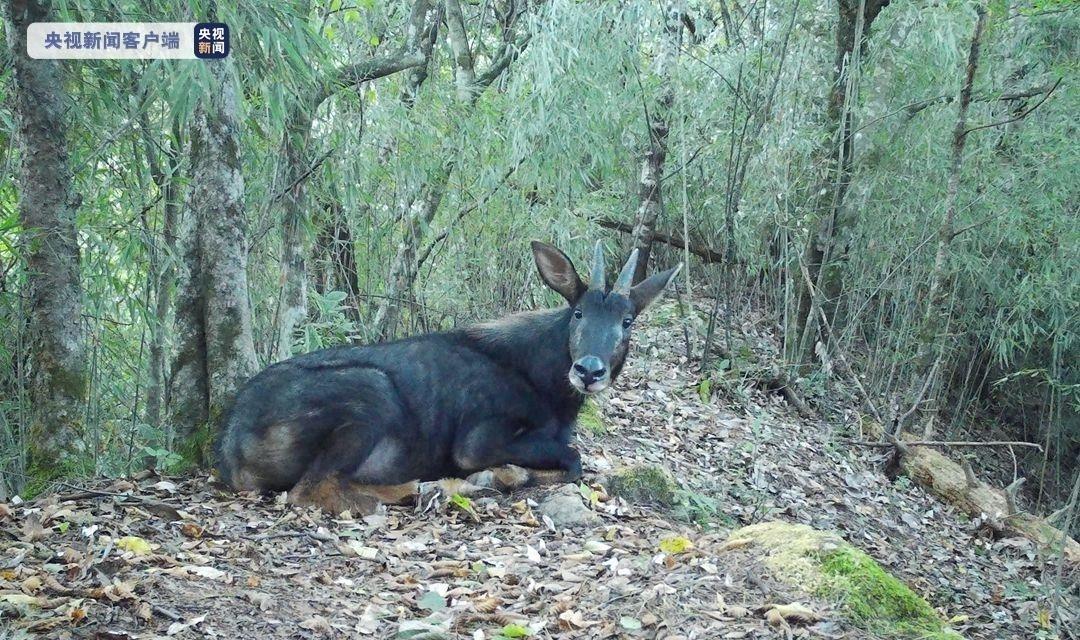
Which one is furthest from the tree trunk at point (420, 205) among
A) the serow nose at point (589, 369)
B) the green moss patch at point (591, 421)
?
the serow nose at point (589, 369)

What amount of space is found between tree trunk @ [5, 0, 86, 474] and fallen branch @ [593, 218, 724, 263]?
5.54 meters

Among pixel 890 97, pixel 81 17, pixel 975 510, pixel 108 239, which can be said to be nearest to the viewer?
pixel 81 17

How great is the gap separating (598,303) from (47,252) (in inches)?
118

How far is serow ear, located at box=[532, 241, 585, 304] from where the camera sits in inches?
232

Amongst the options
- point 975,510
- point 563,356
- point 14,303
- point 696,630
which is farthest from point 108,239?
point 975,510

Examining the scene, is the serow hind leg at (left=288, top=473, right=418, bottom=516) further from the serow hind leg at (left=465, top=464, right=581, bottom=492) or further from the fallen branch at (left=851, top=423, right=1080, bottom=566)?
the fallen branch at (left=851, top=423, right=1080, bottom=566)

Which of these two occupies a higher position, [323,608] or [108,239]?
[108,239]

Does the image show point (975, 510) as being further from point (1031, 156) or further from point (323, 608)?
point (323, 608)

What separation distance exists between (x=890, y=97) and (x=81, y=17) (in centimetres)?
714

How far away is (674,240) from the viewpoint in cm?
1058

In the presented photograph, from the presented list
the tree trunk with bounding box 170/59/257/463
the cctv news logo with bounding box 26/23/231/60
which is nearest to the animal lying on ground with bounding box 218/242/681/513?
the tree trunk with bounding box 170/59/257/463

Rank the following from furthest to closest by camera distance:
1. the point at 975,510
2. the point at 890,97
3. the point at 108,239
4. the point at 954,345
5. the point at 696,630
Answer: the point at 954,345 < the point at 890,97 < the point at 975,510 < the point at 108,239 < the point at 696,630

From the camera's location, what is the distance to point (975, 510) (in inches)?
320

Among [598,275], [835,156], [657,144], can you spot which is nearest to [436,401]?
[598,275]
